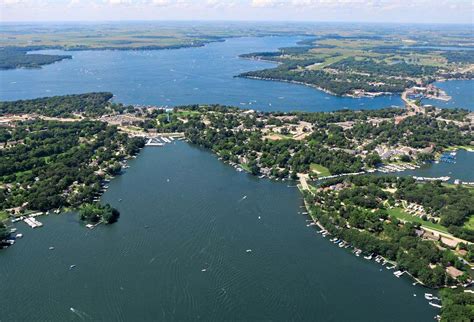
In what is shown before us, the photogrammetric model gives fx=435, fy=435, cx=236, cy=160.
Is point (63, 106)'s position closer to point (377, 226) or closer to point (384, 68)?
point (377, 226)

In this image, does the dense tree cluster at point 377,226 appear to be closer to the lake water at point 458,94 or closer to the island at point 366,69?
the lake water at point 458,94

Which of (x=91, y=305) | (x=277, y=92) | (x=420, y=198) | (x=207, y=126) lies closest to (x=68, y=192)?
(x=91, y=305)

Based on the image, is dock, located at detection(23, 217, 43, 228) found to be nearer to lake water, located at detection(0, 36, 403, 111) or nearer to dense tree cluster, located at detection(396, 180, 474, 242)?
dense tree cluster, located at detection(396, 180, 474, 242)

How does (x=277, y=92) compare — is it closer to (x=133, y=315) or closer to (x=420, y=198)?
(x=420, y=198)

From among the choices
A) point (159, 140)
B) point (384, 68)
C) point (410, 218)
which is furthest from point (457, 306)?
point (384, 68)

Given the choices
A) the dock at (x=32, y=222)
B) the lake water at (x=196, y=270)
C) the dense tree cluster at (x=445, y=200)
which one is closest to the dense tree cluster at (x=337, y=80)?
the dense tree cluster at (x=445, y=200)

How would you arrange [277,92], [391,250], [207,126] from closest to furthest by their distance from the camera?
[391,250], [207,126], [277,92]
